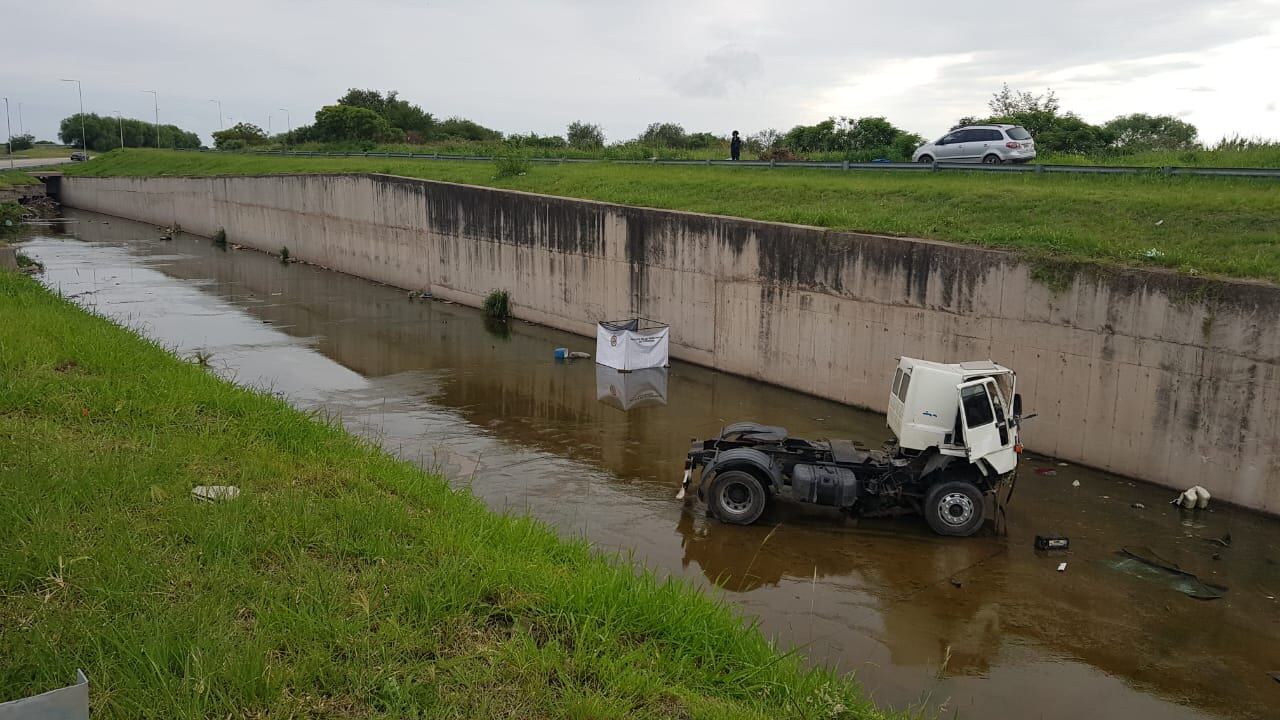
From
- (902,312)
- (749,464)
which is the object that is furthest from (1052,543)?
(902,312)

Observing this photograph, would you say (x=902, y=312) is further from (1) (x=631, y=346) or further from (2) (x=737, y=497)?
(2) (x=737, y=497)

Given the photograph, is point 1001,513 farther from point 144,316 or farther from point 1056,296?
point 144,316

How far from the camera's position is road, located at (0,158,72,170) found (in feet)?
240

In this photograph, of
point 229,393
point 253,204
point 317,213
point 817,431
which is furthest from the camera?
point 253,204

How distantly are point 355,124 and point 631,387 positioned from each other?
47913 millimetres

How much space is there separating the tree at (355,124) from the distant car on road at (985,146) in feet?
142

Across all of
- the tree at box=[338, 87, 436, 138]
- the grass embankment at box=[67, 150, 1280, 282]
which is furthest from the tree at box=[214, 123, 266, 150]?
the grass embankment at box=[67, 150, 1280, 282]

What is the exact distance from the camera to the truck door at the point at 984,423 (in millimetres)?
11539

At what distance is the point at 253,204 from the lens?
4431cm

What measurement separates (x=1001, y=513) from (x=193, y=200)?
48.7 metres

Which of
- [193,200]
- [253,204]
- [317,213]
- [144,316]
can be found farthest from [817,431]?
[193,200]

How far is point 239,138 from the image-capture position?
73.8 metres

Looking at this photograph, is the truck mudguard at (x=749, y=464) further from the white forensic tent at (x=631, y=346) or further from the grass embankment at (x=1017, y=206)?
the white forensic tent at (x=631, y=346)

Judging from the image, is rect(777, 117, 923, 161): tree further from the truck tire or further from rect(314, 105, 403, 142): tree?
rect(314, 105, 403, 142): tree
